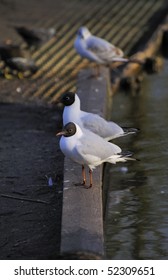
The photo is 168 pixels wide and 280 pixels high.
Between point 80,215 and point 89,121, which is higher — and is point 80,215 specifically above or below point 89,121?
below

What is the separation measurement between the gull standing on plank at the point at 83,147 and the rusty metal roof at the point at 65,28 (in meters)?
3.91

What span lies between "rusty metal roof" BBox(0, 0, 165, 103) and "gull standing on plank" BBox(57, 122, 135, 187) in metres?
3.91

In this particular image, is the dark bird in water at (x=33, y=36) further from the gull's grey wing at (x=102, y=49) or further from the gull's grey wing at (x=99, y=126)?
the gull's grey wing at (x=99, y=126)

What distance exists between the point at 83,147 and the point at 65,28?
8130mm

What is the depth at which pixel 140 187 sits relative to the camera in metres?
8.60

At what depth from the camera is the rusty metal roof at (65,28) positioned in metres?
11.9

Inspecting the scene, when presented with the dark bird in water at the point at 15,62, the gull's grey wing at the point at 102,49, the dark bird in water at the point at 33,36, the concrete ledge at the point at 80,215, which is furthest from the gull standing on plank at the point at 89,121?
the dark bird in water at the point at 33,36

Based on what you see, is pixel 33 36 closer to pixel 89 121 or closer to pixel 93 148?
pixel 89 121

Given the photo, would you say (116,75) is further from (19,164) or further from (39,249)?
(39,249)

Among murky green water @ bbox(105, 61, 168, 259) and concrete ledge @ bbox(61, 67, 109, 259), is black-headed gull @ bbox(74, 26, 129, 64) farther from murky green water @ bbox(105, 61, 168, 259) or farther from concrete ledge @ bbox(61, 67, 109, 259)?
concrete ledge @ bbox(61, 67, 109, 259)

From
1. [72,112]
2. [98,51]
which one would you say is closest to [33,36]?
[98,51]

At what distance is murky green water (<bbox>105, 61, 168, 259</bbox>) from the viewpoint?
7.28 meters

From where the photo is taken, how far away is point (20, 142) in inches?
379

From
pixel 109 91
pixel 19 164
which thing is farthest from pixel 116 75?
pixel 19 164
